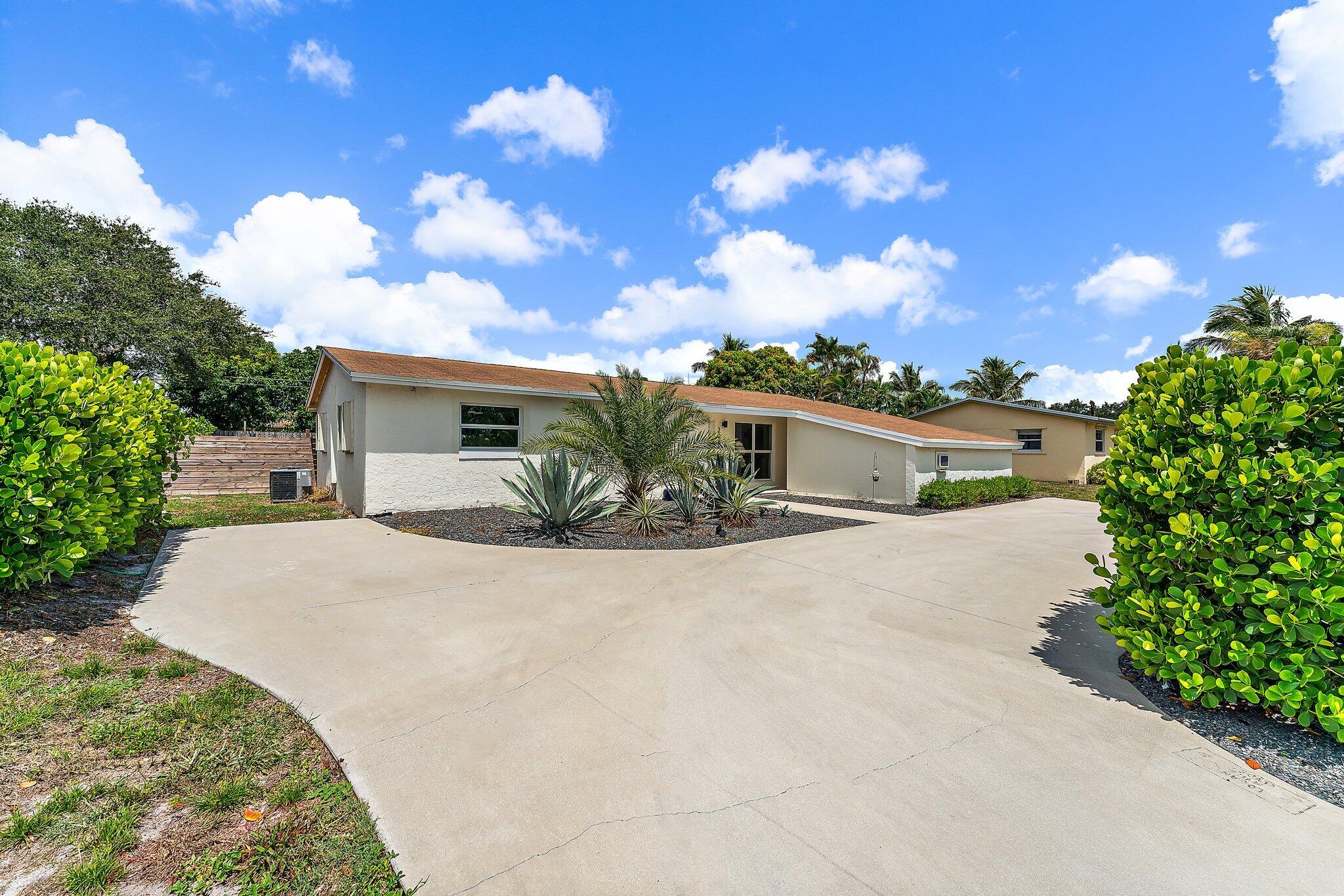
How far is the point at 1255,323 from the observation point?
26.4 metres

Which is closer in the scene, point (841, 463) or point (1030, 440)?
point (841, 463)

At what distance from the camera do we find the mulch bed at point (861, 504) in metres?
12.7

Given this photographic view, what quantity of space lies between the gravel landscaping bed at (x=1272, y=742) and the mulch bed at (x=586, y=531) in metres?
5.50

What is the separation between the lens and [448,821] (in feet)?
7.11

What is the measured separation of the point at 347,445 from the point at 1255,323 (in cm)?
4124

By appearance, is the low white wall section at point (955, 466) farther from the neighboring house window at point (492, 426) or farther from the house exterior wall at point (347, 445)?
the house exterior wall at point (347, 445)

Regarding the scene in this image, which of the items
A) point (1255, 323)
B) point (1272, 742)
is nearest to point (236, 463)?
point (1272, 742)

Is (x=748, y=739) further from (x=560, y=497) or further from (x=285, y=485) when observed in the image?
(x=285, y=485)

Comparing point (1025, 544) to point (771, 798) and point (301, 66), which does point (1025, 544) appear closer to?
point (771, 798)

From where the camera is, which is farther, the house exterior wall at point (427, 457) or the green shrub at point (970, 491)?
the green shrub at point (970, 491)

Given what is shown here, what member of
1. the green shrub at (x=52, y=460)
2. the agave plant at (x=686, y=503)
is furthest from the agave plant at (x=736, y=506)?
the green shrub at (x=52, y=460)

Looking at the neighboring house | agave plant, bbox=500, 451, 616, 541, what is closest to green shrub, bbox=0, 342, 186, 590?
agave plant, bbox=500, 451, 616, 541

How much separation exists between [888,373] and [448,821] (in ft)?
135

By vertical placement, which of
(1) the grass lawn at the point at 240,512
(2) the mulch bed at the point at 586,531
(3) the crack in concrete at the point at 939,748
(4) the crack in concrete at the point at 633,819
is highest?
(1) the grass lawn at the point at 240,512
